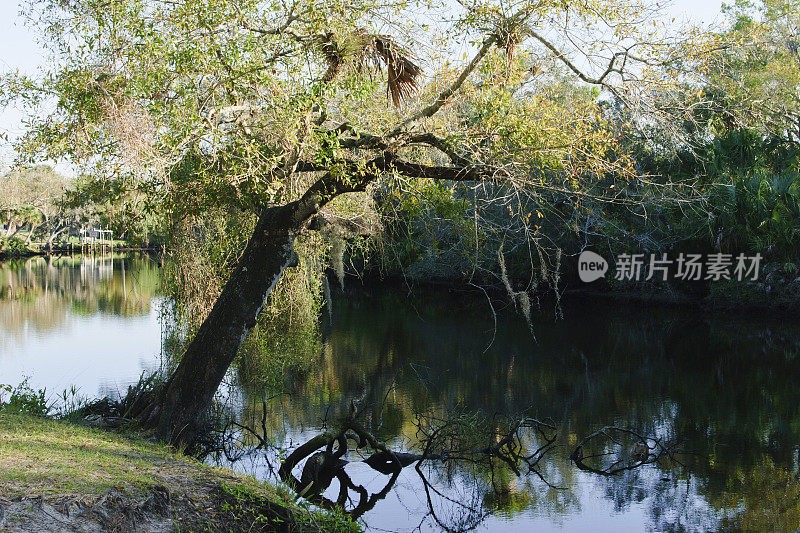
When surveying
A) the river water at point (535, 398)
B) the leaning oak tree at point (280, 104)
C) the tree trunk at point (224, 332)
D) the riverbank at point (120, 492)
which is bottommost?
the river water at point (535, 398)

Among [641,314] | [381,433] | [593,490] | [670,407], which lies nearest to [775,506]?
[593,490]

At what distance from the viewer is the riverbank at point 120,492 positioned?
14.4 feet

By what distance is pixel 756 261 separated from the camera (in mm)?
19125

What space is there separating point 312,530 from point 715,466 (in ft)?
18.1

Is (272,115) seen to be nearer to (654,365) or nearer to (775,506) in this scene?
(775,506)

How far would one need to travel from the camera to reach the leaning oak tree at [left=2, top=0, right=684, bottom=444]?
6.28 meters
